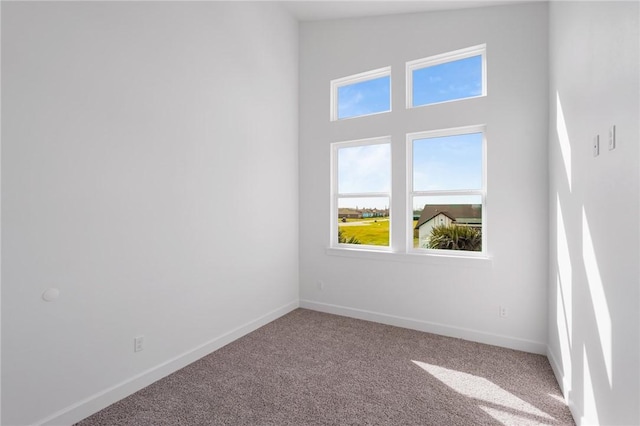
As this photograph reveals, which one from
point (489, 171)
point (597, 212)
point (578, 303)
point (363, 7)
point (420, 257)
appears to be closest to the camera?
point (597, 212)

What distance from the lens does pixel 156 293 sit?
93.0 inches

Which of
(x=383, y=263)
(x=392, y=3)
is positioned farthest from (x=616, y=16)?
(x=383, y=263)

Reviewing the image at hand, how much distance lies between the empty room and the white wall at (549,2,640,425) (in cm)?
2

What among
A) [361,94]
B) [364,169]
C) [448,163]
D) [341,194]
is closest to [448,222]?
[448,163]

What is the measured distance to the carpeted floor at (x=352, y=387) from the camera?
1.92m

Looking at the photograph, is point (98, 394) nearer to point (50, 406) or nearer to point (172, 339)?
point (50, 406)

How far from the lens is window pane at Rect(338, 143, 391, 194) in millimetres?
3633

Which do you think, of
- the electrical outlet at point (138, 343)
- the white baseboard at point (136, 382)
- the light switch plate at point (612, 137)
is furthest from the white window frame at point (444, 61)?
the electrical outlet at point (138, 343)

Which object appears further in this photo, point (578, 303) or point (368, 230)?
point (368, 230)

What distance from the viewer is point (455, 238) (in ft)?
10.6

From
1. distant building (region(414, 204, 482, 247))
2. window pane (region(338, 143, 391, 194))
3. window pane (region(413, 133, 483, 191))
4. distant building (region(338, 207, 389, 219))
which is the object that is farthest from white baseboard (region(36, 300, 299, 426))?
window pane (region(413, 133, 483, 191))

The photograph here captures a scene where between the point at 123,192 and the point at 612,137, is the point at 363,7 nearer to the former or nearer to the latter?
the point at 612,137

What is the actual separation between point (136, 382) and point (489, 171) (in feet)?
11.3

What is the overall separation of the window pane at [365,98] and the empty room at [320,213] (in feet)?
0.08
